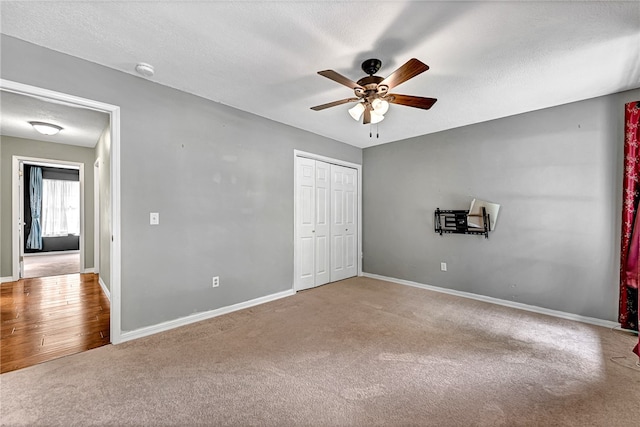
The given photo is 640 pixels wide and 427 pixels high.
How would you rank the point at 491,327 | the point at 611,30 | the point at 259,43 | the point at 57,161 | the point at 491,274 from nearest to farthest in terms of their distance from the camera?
the point at 611,30, the point at 259,43, the point at 491,327, the point at 491,274, the point at 57,161

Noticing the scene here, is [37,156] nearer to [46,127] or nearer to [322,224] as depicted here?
[46,127]

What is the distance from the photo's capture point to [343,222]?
4.91 metres

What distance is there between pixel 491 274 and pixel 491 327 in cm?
107

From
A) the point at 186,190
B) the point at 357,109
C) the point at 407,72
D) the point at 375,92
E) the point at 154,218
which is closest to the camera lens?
the point at 407,72

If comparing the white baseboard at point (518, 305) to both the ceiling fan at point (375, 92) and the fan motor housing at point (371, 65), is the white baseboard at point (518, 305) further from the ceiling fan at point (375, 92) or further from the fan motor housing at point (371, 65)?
the fan motor housing at point (371, 65)

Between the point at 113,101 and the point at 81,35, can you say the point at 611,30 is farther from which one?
the point at 113,101

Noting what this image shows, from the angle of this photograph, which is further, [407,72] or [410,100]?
[410,100]

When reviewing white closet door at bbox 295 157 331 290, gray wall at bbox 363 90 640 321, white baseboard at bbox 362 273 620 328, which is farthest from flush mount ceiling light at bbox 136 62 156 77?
white baseboard at bbox 362 273 620 328

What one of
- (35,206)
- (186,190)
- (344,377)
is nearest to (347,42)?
(186,190)

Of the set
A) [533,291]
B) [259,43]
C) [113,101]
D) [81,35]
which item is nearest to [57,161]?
[113,101]

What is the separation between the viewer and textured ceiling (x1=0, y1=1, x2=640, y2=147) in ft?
5.69

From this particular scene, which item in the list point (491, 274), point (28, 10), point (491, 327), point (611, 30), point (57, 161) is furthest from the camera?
point (57, 161)

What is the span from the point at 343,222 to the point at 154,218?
305cm

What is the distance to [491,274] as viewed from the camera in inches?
146
